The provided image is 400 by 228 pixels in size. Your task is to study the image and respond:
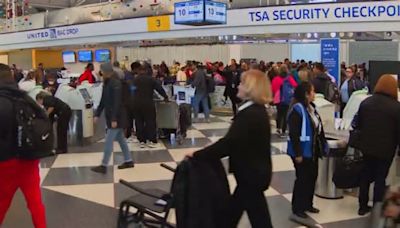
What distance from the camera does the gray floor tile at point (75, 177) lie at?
21.2 ft

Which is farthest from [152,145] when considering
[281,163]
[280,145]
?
[281,163]

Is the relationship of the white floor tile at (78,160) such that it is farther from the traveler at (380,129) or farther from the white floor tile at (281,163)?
the traveler at (380,129)

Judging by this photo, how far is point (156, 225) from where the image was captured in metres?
4.29

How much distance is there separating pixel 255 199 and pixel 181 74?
10.8m

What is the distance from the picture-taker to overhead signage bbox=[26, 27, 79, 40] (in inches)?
734

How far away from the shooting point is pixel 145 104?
854 cm

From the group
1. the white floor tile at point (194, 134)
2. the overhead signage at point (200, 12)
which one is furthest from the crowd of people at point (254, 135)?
the overhead signage at point (200, 12)

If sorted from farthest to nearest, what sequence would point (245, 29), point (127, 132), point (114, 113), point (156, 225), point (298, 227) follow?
1. point (245, 29)
2. point (127, 132)
3. point (114, 113)
4. point (298, 227)
5. point (156, 225)

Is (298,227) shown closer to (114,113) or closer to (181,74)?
(114,113)

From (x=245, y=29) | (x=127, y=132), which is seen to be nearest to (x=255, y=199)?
(x=127, y=132)

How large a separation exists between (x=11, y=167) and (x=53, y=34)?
17.2 meters

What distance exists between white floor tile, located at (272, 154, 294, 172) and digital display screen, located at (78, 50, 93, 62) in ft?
69.6

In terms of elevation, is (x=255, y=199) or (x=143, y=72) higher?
(x=143, y=72)

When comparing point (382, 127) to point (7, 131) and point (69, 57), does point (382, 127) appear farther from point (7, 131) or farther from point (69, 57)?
point (69, 57)
